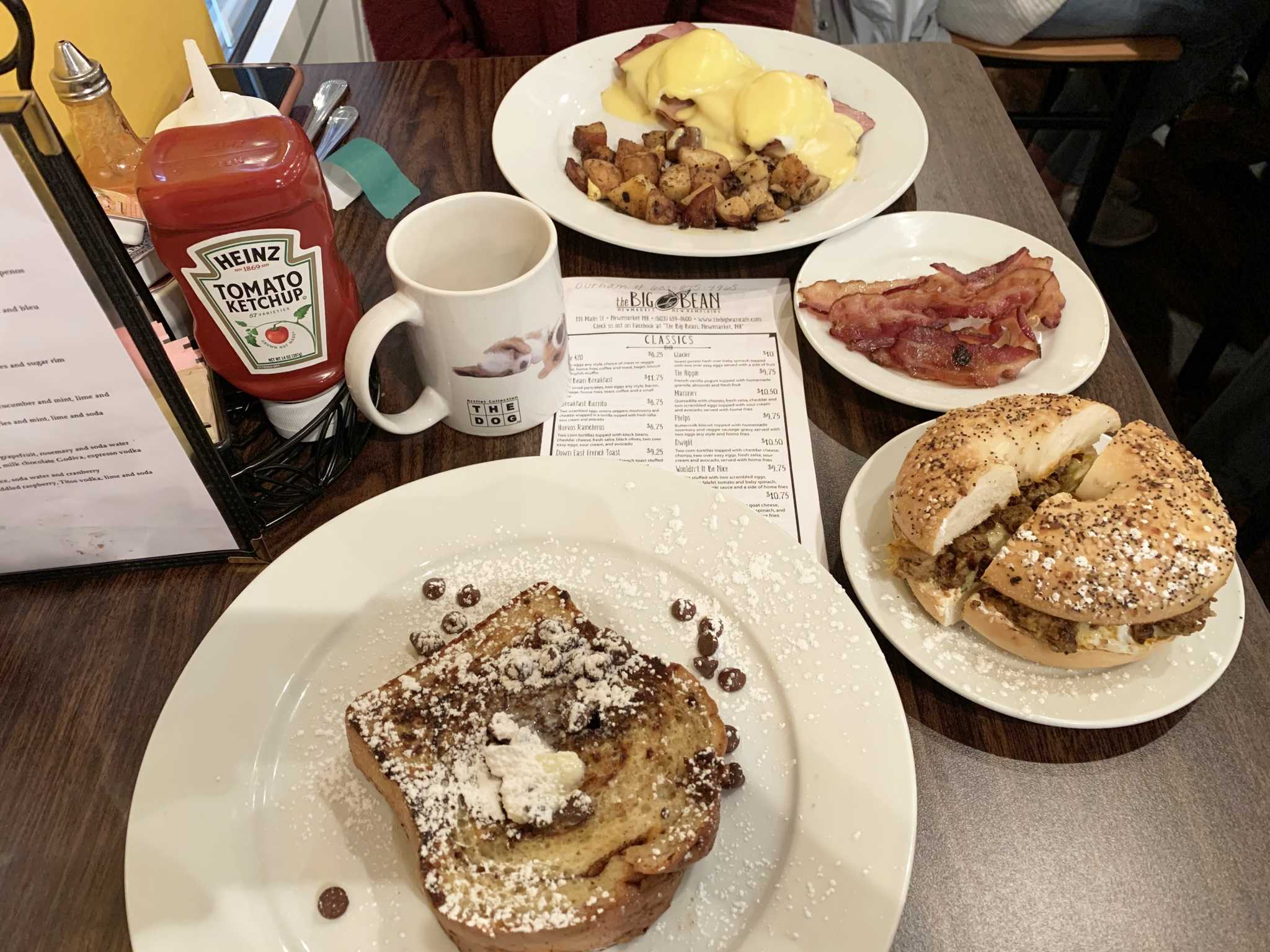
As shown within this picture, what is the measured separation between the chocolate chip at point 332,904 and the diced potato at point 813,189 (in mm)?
1305

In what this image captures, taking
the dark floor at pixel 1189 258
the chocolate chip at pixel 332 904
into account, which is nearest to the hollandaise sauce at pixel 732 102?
the chocolate chip at pixel 332 904

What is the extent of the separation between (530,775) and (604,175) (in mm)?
1124

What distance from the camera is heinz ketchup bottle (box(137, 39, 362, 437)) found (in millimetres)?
936

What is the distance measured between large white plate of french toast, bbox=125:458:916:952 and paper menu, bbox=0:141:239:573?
0.50 ft

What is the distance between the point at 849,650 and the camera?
0.94 metres

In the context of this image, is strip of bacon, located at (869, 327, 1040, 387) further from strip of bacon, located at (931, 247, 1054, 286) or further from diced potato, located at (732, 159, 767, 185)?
diced potato, located at (732, 159, 767, 185)

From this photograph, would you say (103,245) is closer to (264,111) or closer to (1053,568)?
(264,111)

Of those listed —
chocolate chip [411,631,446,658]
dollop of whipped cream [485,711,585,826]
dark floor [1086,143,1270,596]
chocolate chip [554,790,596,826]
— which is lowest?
dark floor [1086,143,1270,596]

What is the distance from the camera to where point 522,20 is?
2.11 metres

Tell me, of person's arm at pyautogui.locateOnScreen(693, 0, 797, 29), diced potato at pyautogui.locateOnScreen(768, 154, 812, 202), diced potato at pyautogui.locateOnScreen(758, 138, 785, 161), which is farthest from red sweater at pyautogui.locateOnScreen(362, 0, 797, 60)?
diced potato at pyautogui.locateOnScreen(768, 154, 812, 202)

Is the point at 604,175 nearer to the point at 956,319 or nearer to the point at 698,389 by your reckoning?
the point at 698,389

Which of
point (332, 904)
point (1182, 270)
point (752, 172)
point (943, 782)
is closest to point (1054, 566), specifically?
point (943, 782)

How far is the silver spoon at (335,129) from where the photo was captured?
1.68 m

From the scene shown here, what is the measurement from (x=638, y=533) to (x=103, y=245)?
640 millimetres
